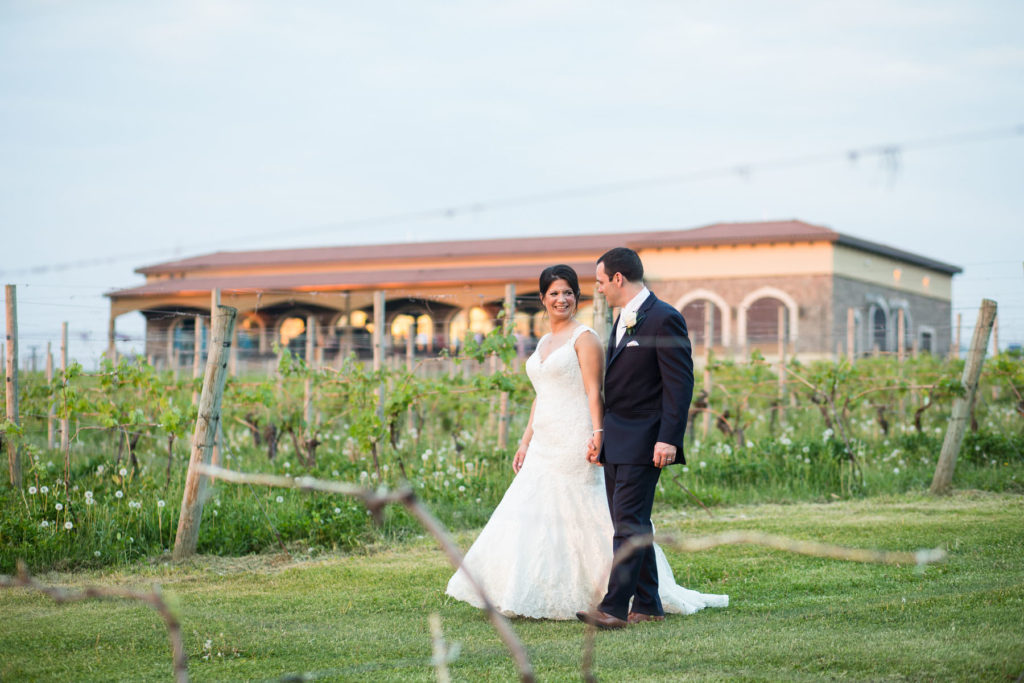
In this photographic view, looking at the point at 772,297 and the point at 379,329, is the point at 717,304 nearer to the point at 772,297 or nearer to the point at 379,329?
the point at 772,297

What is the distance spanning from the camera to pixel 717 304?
87.2ft

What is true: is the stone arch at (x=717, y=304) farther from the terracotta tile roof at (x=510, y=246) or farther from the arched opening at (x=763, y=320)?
the terracotta tile roof at (x=510, y=246)

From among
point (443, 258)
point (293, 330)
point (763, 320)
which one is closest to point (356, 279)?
point (443, 258)

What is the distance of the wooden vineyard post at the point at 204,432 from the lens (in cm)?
650

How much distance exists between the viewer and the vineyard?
269 inches

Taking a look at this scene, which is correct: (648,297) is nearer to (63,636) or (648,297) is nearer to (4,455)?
(63,636)

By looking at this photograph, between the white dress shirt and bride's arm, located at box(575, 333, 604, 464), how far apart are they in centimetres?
21

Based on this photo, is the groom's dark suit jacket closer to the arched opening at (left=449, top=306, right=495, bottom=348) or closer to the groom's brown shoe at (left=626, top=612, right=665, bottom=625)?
the groom's brown shoe at (left=626, top=612, right=665, bottom=625)

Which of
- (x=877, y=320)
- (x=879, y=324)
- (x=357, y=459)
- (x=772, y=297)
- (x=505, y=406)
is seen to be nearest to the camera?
(x=357, y=459)

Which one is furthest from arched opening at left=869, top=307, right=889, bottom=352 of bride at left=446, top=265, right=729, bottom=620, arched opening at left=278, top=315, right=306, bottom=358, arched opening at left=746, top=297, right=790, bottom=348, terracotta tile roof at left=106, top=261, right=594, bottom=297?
bride at left=446, top=265, right=729, bottom=620

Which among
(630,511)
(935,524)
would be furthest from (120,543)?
(935,524)

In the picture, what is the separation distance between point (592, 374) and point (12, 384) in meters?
4.61

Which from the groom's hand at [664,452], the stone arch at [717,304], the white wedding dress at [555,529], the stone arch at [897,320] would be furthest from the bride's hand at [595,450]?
the stone arch at [897,320]

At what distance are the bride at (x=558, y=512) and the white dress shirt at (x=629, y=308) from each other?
0.22 metres
